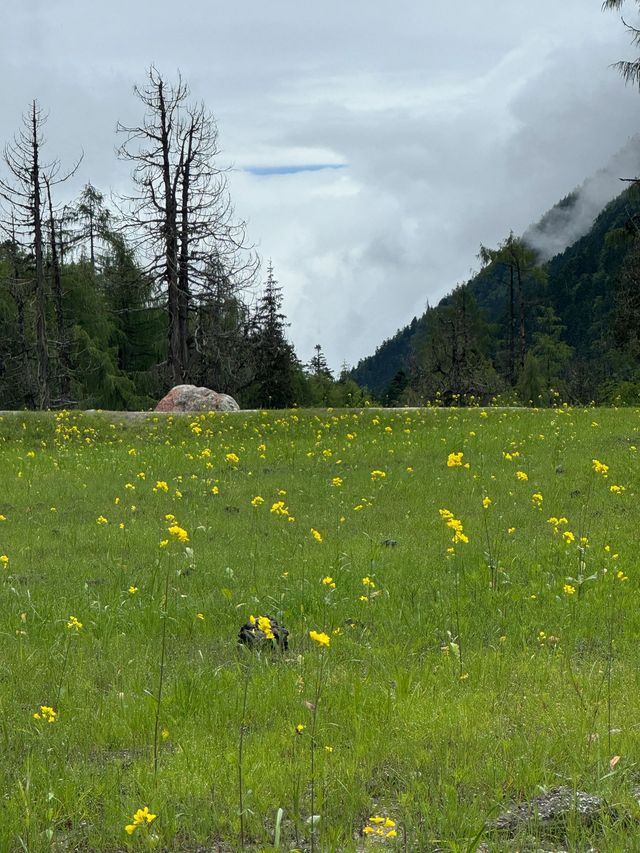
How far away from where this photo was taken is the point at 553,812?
3246 mm

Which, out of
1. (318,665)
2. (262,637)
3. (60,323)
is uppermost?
(60,323)

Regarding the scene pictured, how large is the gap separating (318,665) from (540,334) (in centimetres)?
7319

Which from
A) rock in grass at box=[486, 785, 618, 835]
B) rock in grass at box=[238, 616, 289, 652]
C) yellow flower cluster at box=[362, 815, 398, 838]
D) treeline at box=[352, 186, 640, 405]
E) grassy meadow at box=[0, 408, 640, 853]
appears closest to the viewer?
yellow flower cluster at box=[362, 815, 398, 838]

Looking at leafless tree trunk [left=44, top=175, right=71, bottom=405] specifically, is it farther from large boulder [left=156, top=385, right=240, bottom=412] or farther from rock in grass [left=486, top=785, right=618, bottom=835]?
rock in grass [left=486, top=785, right=618, bottom=835]

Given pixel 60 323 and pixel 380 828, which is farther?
pixel 60 323

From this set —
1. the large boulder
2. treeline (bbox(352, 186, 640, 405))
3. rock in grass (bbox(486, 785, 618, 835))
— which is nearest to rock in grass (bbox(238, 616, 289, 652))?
rock in grass (bbox(486, 785, 618, 835))

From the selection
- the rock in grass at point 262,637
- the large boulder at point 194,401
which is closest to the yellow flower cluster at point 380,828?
the rock in grass at point 262,637

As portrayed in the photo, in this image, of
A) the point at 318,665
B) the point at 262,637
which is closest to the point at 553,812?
the point at 318,665

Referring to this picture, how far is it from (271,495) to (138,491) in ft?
6.81

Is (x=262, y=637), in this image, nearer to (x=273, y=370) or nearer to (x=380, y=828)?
(x=380, y=828)

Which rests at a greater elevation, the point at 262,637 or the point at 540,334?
the point at 540,334

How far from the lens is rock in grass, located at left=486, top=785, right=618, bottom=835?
3.18m

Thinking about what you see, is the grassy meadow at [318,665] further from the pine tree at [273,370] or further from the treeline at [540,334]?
the pine tree at [273,370]

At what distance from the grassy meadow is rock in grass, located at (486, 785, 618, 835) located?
54mm
